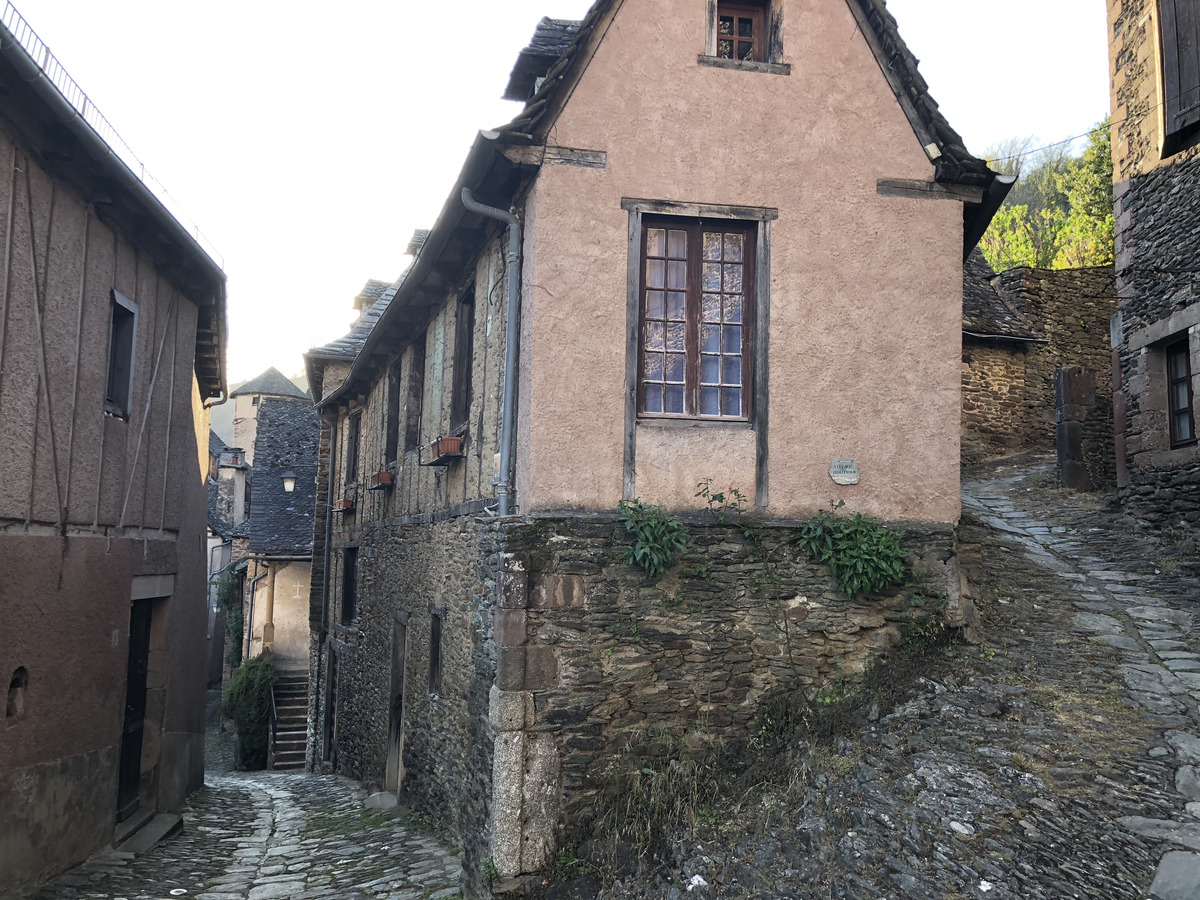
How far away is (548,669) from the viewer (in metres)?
6.04

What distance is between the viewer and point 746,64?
6.80 meters

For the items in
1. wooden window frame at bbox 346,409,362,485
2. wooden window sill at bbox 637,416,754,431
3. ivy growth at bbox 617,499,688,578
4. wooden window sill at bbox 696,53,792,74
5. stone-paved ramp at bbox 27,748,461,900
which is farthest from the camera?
wooden window frame at bbox 346,409,362,485

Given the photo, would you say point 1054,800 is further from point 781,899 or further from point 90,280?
point 90,280

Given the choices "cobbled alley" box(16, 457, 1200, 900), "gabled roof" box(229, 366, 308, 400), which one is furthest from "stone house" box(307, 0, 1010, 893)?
"gabled roof" box(229, 366, 308, 400)

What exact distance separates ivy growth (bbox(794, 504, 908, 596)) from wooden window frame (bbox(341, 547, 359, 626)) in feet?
31.7

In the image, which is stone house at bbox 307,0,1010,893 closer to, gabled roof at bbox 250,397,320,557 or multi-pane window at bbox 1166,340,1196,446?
multi-pane window at bbox 1166,340,1196,446

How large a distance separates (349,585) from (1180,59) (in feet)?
43.4

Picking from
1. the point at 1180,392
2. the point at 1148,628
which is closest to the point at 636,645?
the point at 1148,628

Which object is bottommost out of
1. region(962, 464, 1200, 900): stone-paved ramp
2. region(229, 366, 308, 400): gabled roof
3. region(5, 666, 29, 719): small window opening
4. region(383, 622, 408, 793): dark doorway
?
region(383, 622, 408, 793): dark doorway

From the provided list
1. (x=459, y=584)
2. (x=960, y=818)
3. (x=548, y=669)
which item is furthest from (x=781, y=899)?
(x=459, y=584)

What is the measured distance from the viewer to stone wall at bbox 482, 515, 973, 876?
5.96 metres

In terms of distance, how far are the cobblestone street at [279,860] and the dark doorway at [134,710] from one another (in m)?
0.62

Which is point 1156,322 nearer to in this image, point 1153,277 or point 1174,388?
point 1153,277

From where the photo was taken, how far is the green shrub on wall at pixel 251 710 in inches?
795
